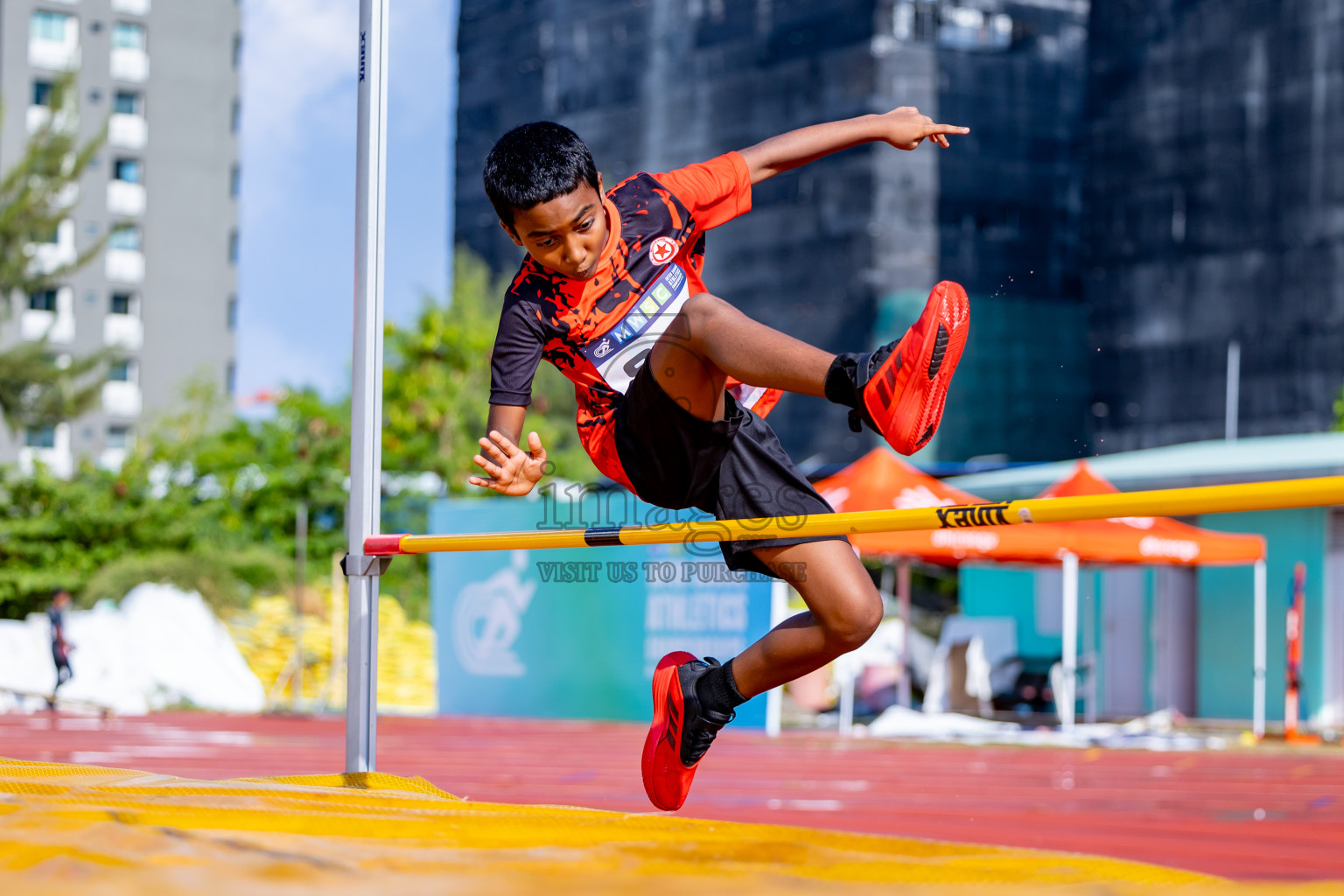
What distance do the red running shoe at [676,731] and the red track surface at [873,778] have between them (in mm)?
2159

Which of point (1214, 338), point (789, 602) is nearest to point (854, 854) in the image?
point (789, 602)

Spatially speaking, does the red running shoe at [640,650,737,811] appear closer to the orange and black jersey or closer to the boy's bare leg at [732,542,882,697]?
the boy's bare leg at [732,542,882,697]

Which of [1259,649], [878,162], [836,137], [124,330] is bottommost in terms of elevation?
[1259,649]

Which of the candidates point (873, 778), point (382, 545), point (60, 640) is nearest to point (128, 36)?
point (60, 640)

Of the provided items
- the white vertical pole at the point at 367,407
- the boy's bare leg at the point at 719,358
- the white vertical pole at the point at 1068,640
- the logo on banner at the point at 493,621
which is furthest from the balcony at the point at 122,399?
the boy's bare leg at the point at 719,358

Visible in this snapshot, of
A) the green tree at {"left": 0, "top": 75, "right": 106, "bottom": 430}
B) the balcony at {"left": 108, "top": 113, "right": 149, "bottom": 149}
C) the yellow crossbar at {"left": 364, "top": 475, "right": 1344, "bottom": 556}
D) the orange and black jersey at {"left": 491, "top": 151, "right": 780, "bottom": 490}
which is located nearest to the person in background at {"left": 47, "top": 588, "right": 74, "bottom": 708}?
the yellow crossbar at {"left": 364, "top": 475, "right": 1344, "bottom": 556}

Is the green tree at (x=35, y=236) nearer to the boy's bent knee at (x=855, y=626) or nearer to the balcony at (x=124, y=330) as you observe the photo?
the balcony at (x=124, y=330)

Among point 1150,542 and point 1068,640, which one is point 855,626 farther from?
point 1150,542

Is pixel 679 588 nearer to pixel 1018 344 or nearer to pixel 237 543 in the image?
pixel 237 543

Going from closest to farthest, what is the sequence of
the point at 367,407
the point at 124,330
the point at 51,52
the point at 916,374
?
the point at 916,374 → the point at 367,407 → the point at 51,52 → the point at 124,330

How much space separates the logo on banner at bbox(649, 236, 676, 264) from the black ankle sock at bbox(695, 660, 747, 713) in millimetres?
826

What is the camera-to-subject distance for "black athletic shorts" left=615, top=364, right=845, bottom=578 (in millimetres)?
2828

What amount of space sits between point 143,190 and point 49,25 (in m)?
4.69

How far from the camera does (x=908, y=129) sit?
9.93 feet
